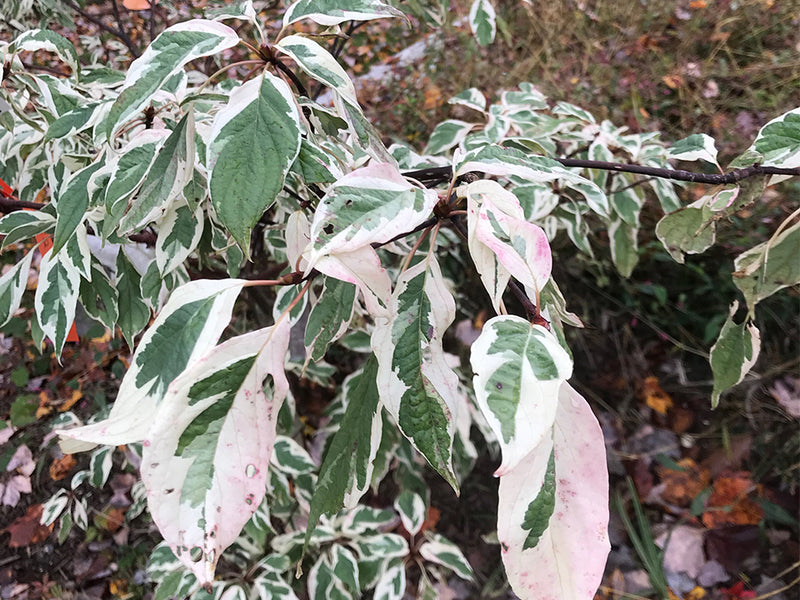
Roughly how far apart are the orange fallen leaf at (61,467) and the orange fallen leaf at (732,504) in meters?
1.60

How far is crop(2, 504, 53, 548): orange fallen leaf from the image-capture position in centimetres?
126

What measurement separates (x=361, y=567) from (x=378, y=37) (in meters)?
2.09

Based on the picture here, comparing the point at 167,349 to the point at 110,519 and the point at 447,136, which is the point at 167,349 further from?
the point at 110,519

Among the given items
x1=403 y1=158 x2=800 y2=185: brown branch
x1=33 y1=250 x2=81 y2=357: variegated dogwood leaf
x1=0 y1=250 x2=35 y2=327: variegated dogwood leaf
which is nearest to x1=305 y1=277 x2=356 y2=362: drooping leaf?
x1=403 y1=158 x2=800 y2=185: brown branch

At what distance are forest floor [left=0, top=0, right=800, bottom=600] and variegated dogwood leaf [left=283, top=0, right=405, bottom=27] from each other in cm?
87

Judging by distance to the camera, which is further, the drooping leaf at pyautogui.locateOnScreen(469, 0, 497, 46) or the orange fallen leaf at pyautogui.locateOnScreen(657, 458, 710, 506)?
the orange fallen leaf at pyautogui.locateOnScreen(657, 458, 710, 506)

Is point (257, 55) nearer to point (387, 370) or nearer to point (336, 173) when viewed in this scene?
point (336, 173)

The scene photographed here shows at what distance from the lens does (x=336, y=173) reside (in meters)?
0.42

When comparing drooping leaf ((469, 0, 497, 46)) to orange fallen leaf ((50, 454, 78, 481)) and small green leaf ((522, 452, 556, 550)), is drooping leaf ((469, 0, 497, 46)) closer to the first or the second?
small green leaf ((522, 452, 556, 550))

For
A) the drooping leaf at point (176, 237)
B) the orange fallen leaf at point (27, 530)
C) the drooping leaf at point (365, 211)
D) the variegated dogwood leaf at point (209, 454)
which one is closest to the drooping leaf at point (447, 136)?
the drooping leaf at point (176, 237)

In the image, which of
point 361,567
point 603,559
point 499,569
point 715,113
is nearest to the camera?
point 603,559

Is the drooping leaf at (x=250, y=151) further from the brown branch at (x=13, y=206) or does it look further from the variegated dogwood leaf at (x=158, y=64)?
the brown branch at (x=13, y=206)

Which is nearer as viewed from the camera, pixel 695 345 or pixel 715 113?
pixel 695 345

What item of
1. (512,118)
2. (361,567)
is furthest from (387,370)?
(361,567)
